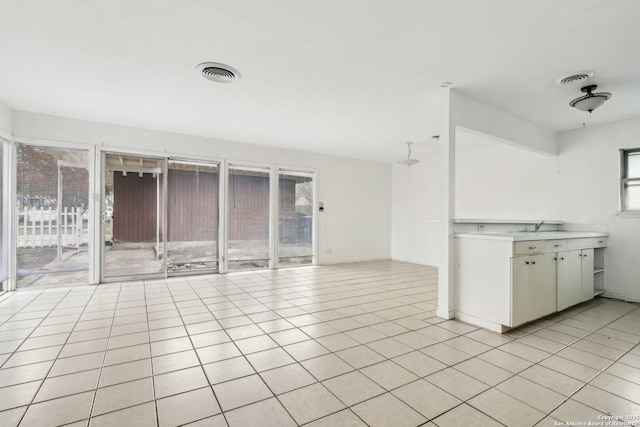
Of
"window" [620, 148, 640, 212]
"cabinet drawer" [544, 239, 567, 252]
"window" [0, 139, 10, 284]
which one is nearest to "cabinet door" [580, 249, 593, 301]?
"cabinet drawer" [544, 239, 567, 252]

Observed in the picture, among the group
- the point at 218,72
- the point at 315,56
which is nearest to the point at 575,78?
the point at 315,56

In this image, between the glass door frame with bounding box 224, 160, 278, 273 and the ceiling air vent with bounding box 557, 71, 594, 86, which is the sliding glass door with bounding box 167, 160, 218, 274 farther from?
the ceiling air vent with bounding box 557, 71, 594, 86

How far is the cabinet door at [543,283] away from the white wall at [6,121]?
22.0ft

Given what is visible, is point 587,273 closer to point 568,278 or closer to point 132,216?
point 568,278

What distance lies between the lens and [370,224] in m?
7.64

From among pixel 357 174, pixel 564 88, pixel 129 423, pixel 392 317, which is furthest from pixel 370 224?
pixel 129 423

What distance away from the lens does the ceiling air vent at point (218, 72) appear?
289 centimetres

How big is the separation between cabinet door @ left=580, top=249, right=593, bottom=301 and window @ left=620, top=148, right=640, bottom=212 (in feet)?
3.10

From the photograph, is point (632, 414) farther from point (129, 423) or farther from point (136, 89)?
point (136, 89)

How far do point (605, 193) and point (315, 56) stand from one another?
463 centimetres

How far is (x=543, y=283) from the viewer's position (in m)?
3.23

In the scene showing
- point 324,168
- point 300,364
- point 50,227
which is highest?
point 324,168

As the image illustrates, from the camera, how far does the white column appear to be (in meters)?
3.34

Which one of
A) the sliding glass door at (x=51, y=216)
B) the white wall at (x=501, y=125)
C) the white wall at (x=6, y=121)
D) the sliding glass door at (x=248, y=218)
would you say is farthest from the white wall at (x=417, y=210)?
the white wall at (x=6, y=121)
